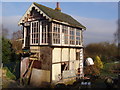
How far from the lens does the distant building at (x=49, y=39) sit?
8.24m

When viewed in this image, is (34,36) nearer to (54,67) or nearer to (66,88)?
(54,67)

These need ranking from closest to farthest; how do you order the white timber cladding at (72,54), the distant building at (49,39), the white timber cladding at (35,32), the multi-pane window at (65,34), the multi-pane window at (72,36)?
the distant building at (49,39)
the white timber cladding at (35,32)
the multi-pane window at (65,34)
the multi-pane window at (72,36)
the white timber cladding at (72,54)

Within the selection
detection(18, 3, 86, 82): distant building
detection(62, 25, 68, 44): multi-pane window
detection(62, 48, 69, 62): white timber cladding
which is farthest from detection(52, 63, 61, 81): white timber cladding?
detection(62, 25, 68, 44): multi-pane window

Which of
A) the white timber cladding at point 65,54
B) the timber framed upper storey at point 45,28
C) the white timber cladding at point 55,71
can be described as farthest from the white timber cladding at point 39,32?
the white timber cladding at point 55,71

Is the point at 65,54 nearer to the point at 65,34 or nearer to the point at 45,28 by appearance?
the point at 65,34

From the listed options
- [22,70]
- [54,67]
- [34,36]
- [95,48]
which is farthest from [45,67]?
[95,48]

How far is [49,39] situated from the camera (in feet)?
27.6

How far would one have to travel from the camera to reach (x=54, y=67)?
27.9 feet

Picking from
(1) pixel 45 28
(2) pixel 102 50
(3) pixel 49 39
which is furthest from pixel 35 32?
(2) pixel 102 50

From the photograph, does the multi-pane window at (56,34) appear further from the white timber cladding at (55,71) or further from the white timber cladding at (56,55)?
the white timber cladding at (55,71)

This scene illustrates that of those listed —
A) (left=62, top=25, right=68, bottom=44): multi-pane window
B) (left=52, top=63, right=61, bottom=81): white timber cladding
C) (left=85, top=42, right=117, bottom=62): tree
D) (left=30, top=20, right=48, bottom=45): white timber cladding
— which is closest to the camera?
(left=52, top=63, right=61, bottom=81): white timber cladding

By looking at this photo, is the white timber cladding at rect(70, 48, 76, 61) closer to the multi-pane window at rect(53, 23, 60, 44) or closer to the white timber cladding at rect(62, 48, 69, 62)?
the white timber cladding at rect(62, 48, 69, 62)

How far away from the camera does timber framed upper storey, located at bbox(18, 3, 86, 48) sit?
8.27 m

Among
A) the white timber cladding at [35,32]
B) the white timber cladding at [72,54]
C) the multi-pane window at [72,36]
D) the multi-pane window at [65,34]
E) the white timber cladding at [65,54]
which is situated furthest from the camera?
the white timber cladding at [72,54]
